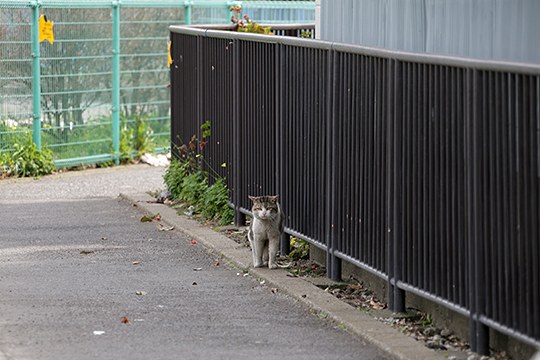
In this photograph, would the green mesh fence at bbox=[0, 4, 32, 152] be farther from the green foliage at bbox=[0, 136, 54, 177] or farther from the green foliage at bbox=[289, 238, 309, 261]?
the green foliage at bbox=[289, 238, 309, 261]

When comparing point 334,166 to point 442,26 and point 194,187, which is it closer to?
point 442,26

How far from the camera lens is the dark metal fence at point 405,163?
6590mm

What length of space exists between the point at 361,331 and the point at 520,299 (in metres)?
1.46

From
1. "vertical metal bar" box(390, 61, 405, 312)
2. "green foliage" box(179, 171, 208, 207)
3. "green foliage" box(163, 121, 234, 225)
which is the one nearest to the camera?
"vertical metal bar" box(390, 61, 405, 312)

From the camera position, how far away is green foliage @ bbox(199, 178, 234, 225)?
12332 millimetres

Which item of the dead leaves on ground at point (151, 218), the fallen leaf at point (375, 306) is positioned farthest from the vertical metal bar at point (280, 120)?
the dead leaves on ground at point (151, 218)

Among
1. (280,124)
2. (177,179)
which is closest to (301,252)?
(280,124)

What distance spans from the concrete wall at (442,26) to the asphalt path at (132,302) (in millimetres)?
1974

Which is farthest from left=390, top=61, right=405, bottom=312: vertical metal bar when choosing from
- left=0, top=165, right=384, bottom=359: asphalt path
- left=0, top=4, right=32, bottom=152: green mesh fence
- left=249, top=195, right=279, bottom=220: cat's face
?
left=0, top=4, right=32, bottom=152: green mesh fence

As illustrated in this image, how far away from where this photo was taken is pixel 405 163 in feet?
26.2

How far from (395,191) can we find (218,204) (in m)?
4.56

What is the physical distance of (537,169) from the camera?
20.8 ft

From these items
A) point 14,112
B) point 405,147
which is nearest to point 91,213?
point 14,112

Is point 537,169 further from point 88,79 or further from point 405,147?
point 88,79
